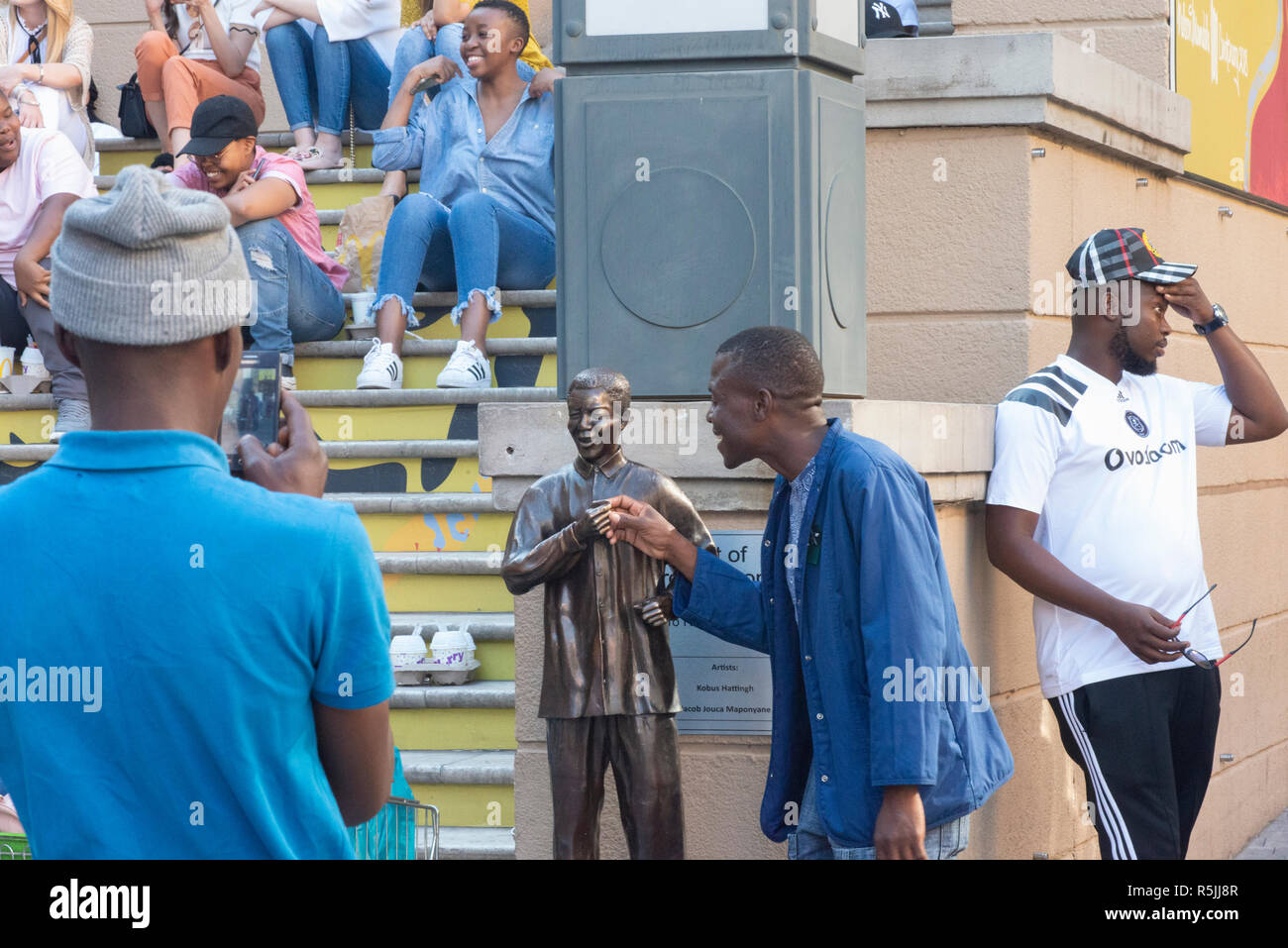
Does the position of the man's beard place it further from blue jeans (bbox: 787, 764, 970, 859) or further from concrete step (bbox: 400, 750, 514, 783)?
concrete step (bbox: 400, 750, 514, 783)

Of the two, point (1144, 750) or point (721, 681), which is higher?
point (721, 681)

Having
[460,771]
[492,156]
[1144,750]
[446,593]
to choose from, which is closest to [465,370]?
[446,593]

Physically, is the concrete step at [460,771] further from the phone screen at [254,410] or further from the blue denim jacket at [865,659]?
the phone screen at [254,410]

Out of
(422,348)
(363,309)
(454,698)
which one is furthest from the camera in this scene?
(363,309)

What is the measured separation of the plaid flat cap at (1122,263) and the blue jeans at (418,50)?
4.79m

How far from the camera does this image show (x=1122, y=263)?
462 centimetres

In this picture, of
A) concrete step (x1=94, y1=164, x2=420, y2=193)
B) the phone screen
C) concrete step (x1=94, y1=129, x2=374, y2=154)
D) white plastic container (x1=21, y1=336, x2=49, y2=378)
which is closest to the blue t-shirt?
the phone screen

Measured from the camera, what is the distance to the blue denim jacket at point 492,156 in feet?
24.9

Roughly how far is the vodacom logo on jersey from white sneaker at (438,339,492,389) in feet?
10.9

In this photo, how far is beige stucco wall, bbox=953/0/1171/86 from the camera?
6648mm

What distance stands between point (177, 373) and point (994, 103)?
13.0 ft

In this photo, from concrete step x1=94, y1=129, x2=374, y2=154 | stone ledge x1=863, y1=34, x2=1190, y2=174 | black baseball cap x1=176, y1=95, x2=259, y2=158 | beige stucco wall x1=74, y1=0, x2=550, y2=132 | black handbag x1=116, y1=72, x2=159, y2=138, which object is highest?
beige stucco wall x1=74, y1=0, x2=550, y2=132

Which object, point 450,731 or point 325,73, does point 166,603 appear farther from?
point 325,73

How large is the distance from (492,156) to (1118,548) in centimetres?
419
